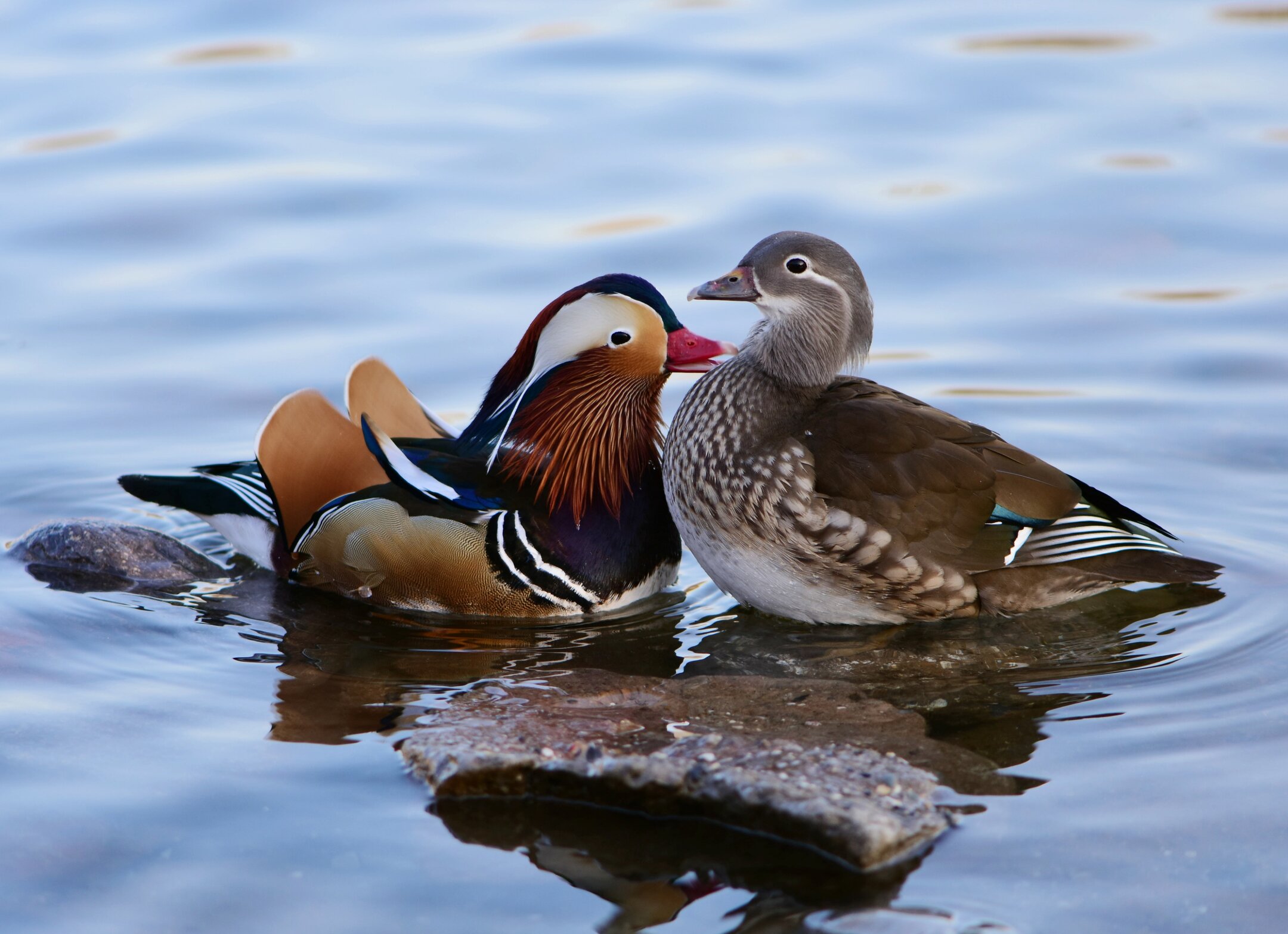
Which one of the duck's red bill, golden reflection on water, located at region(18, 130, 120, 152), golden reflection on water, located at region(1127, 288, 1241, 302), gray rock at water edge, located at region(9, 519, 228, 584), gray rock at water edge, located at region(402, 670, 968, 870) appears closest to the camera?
gray rock at water edge, located at region(402, 670, 968, 870)

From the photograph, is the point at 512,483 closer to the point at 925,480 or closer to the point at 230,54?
the point at 925,480

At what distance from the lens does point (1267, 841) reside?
3.75 metres

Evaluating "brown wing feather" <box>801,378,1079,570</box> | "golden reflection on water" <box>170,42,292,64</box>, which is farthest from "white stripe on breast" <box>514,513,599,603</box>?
"golden reflection on water" <box>170,42,292,64</box>

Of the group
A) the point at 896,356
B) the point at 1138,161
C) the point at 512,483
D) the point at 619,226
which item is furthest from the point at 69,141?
the point at 1138,161

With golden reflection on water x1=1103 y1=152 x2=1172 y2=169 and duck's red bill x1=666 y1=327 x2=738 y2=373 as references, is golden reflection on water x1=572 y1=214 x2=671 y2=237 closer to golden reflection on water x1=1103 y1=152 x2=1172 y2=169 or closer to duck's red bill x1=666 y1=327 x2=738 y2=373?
golden reflection on water x1=1103 y1=152 x2=1172 y2=169

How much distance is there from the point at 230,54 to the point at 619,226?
12.6ft

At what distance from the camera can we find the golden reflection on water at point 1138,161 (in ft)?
30.4

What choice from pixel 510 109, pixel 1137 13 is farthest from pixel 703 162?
pixel 1137 13

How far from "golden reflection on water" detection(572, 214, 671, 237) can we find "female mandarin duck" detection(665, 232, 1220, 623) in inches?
130

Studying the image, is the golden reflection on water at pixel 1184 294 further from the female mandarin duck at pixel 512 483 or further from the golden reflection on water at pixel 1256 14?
the golden reflection on water at pixel 1256 14

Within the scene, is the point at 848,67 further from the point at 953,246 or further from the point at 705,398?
the point at 705,398

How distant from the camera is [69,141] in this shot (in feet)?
32.0

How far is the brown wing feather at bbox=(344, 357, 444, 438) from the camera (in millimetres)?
5656

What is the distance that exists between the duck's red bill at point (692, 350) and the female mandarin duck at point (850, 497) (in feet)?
0.27
